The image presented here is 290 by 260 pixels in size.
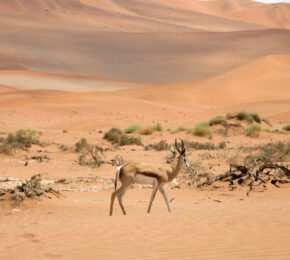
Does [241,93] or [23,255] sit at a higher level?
[241,93]

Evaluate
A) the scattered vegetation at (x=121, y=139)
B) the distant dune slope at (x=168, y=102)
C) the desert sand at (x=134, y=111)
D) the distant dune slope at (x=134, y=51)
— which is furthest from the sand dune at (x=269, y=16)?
the scattered vegetation at (x=121, y=139)

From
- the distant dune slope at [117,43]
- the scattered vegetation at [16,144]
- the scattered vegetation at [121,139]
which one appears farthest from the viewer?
the distant dune slope at [117,43]

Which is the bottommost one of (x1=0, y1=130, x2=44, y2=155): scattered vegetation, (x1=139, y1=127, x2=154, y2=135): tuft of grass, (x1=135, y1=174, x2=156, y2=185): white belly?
(x1=135, y1=174, x2=156, y2=185): white belly

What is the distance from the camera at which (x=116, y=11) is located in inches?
5325

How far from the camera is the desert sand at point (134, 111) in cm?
664

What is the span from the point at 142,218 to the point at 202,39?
99.3m

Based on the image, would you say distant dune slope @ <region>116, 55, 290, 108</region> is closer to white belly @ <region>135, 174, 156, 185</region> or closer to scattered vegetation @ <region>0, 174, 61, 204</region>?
scattered vegetation @ <region>0, 174, 61, 204</region>

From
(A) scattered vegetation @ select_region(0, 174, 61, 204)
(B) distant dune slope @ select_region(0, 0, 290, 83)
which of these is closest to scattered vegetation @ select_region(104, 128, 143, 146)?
(A) scattered vegetation @ select_region(0, 174, 61, 204)

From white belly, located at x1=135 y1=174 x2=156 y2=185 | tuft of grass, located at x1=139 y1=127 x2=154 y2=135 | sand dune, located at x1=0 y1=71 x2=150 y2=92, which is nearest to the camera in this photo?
white belly, located at x1=135 y1=174 x2=156 y2=185

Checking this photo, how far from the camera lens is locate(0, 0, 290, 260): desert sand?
6645 millimetres

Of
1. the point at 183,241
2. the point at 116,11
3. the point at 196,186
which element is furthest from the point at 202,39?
the point at 183,241

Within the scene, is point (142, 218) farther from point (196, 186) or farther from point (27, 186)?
point (196, 186)

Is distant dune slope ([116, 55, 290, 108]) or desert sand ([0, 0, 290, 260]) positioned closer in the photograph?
desert sand ([0, 0, 290, 260])

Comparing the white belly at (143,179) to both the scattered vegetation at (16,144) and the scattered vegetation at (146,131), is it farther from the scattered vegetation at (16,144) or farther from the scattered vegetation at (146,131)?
the scattered vegetation at (146,131)
